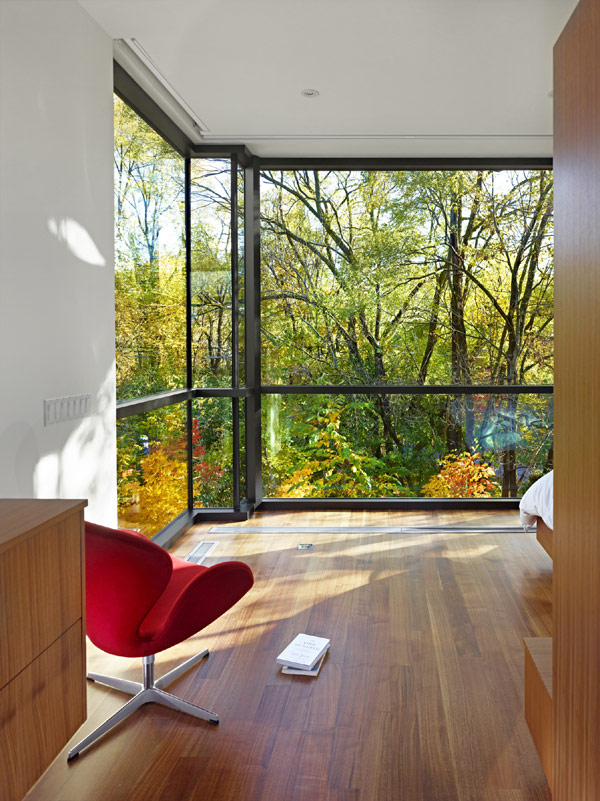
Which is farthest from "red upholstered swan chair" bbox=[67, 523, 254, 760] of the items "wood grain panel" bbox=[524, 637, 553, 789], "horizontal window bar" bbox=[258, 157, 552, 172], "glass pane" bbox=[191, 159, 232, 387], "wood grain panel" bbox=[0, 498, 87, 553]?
"horizontal window bar" bbox=[258, 157, 552, 172]

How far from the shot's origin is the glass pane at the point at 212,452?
17.5 ft

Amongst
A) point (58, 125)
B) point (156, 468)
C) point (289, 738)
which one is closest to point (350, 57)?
point (58, 125)

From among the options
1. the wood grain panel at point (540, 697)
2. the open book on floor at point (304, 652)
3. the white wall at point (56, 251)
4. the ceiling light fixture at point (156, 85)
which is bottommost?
the open book on floor at point (304, 652)

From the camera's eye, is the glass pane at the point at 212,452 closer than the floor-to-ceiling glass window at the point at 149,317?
No

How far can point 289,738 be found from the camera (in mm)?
2346

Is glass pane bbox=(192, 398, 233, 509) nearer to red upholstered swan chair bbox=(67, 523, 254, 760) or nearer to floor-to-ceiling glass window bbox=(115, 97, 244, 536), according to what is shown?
floor-to-ceiling glass window bbox=(115, 97, 244, 536)

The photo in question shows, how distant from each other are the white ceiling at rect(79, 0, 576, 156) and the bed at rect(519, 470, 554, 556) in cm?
245

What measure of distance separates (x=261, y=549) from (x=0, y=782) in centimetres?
317

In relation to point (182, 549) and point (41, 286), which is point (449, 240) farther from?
point (41, 286)

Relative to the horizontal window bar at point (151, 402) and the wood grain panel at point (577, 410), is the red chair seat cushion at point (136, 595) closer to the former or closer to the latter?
the wood grain panel at point (577, 410)

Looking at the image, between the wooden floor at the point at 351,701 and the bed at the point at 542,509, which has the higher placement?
the bed at the point at 542,509

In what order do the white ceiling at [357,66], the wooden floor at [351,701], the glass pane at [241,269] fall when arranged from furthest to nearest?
the glass pane at [241,269], the white ceiling at [357,66], the wooden floor at [351,701]

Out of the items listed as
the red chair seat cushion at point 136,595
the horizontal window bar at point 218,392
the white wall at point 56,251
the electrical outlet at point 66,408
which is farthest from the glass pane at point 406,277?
the red chair seat cushion at point 136,595

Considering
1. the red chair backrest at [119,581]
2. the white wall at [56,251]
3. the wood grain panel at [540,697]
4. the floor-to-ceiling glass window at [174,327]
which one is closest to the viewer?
the wood grain panel at [540,697]
